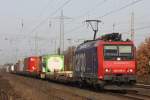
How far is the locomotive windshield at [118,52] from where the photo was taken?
30.8 metres

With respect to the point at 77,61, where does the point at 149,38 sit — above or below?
above

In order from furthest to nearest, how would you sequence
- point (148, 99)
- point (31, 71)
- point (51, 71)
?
point (31, 71)
point (51, 71)
point (148, 99)

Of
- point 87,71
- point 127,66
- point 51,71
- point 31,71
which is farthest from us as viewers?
point 31,71

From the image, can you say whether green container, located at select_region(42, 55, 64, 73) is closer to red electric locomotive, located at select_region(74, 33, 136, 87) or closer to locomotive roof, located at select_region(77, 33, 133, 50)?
locomotive roof, located at select_region(77, 33, 133, 50)

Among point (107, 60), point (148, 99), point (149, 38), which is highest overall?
point (149, 38)

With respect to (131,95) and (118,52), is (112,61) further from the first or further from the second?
(131,95)

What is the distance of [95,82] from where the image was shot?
31062 mm

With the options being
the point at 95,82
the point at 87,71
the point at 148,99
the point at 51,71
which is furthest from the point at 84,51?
the point at 51,71

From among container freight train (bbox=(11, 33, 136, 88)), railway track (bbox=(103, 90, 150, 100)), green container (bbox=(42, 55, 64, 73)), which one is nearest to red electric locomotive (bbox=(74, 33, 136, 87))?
container freight train (bbox=(11, 33, 136, 88))

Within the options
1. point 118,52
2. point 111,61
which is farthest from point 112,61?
point 118,52

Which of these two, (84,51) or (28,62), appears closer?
(84,51)

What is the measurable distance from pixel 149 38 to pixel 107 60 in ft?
185

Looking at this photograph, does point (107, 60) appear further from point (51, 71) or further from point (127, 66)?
point (51, 71)

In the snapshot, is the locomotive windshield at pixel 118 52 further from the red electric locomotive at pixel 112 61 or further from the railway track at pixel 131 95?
the railway track at pixel 131 95
